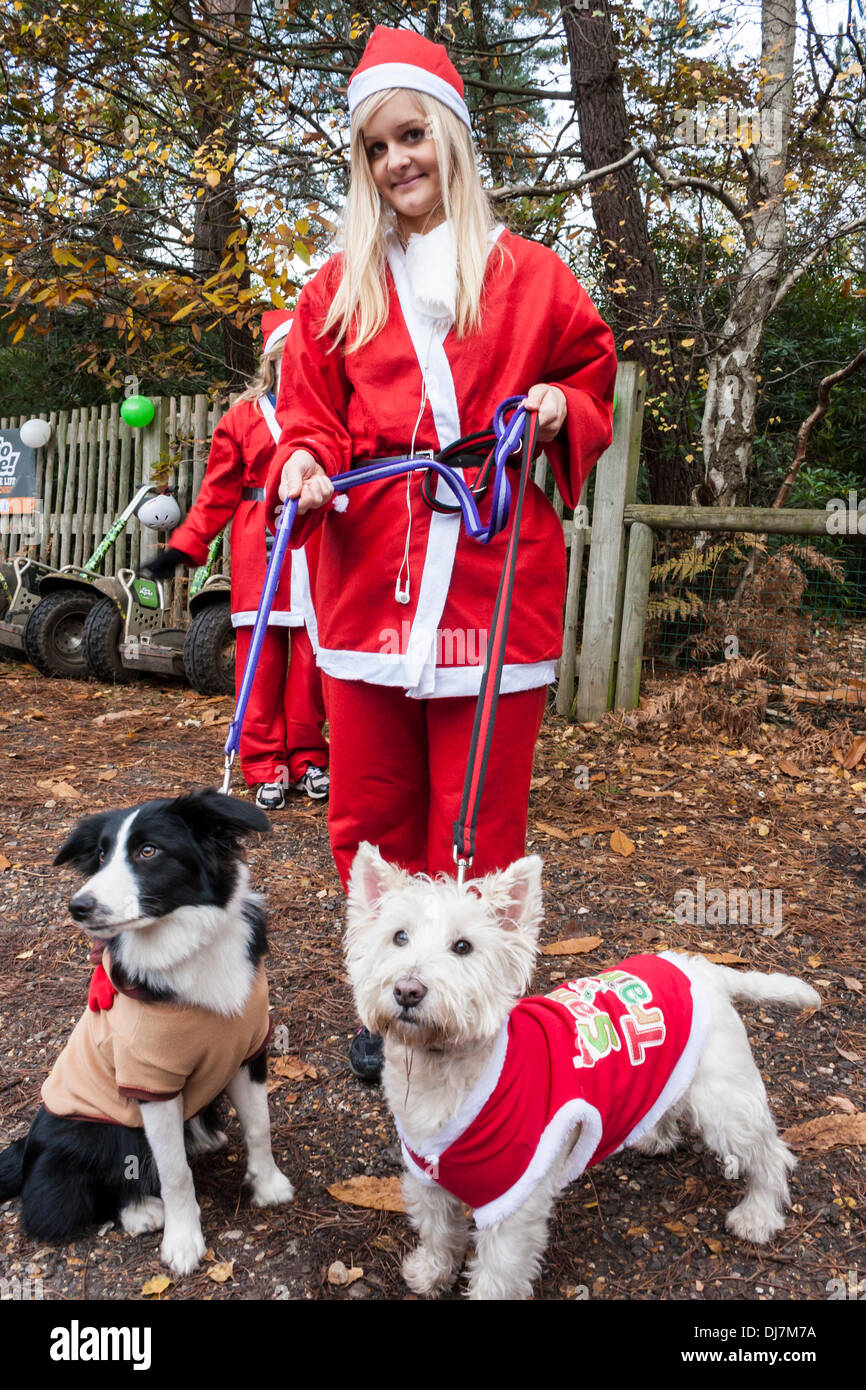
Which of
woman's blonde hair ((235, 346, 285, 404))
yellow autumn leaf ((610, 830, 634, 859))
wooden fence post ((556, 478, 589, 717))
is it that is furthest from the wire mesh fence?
woman's blonde hair ((235, 346, 285, 404))

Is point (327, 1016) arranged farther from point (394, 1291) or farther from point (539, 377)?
point (539, 377)

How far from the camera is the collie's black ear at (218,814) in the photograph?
203cm

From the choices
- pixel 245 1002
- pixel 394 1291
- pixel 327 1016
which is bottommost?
pixel 394 1291

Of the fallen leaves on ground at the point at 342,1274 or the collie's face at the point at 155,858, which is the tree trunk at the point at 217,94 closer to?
the collie's face at the point at 155,858

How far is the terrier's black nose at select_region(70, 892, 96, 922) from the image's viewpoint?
192 centimetres

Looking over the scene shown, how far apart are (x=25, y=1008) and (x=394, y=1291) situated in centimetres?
172

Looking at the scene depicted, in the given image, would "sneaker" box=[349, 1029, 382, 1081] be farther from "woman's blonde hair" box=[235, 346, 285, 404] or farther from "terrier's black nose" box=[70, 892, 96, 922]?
"woman's blonde hair" box=[235, 346, 285, 404]

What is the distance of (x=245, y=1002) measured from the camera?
2.15 metres

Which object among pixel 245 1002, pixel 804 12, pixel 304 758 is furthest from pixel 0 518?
pixel 245 1002

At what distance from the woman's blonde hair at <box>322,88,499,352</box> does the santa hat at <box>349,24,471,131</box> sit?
2cm

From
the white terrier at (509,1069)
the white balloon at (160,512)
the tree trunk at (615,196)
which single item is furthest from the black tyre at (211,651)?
the white terrier at (509,1069)

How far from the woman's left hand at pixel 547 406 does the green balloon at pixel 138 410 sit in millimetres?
7269

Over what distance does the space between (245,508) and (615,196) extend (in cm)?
413

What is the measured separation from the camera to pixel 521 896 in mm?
1887
